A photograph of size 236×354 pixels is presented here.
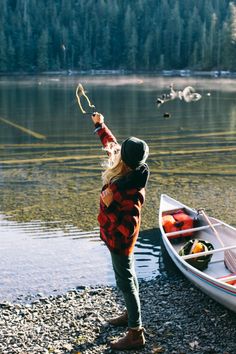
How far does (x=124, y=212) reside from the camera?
617 cm

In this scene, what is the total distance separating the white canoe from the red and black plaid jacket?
2181 millimetres

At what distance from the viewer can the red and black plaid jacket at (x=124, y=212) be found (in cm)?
607

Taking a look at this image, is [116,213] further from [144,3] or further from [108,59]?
[144,3]

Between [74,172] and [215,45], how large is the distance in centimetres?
12277

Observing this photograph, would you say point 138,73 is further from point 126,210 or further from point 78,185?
point 126,210

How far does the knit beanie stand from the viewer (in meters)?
5.96

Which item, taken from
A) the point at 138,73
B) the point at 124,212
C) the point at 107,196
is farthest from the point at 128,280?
the point at 138,73

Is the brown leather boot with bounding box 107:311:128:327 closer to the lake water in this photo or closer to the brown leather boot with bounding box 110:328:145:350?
the brown leather boot with bounding box 110:328:145:350

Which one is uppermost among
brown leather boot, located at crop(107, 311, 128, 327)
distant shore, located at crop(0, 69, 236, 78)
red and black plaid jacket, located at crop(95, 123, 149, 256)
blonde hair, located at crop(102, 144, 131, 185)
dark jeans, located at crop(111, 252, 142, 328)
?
blonde hair, located at crop(102, 144, 131, 185)

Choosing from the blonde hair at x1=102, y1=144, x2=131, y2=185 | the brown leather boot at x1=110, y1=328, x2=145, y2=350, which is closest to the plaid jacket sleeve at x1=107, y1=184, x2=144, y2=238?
the blonde hair at x1=102, y1=144, x2=131, y2=185

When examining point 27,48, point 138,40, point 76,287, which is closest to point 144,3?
point 138,40

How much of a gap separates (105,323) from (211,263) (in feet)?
9.20

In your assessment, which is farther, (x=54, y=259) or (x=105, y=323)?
(x=54, y=259)

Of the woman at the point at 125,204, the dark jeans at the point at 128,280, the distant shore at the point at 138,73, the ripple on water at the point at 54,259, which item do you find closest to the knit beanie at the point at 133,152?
the woman at the point at 125,204
